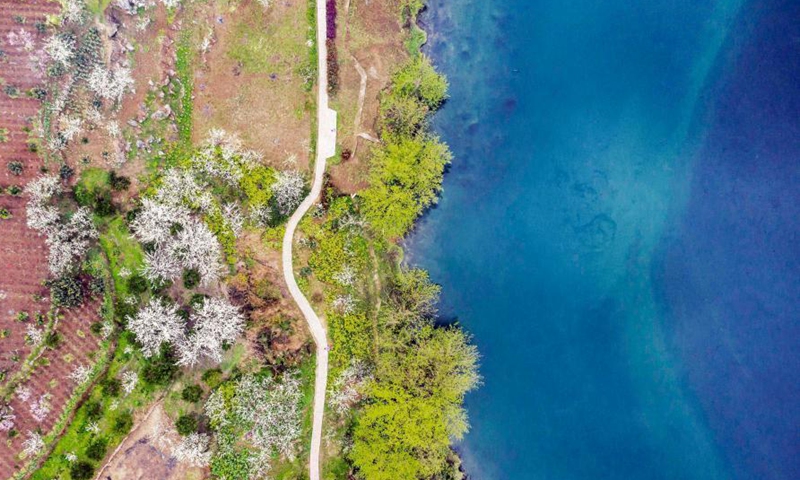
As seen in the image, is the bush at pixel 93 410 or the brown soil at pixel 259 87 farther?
the brown soil at pixel 259 87

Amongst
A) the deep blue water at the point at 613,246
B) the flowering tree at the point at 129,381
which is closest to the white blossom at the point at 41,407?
the flowering tree at the point at 129,381

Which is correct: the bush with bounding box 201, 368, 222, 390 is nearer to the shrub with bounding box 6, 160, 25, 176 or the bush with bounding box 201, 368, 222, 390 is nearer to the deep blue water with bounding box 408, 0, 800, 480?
the deep blue water with bounding box 408, 0, 800, 480

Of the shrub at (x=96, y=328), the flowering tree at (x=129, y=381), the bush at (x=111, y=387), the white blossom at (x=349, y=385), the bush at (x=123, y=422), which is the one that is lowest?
the bush at (x=123, y=422)

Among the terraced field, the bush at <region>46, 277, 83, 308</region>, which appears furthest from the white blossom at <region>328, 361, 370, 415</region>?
the bush at <region>46, 277, 83, 308</region>

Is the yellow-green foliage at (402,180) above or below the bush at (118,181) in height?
above

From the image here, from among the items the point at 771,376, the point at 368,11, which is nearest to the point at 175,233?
the point at 368,11

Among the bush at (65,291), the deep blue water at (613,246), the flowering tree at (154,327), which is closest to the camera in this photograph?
the flowering tree at (154,327)

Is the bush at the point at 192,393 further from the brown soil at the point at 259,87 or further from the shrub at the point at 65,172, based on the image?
the shrub at the point at 65,172
